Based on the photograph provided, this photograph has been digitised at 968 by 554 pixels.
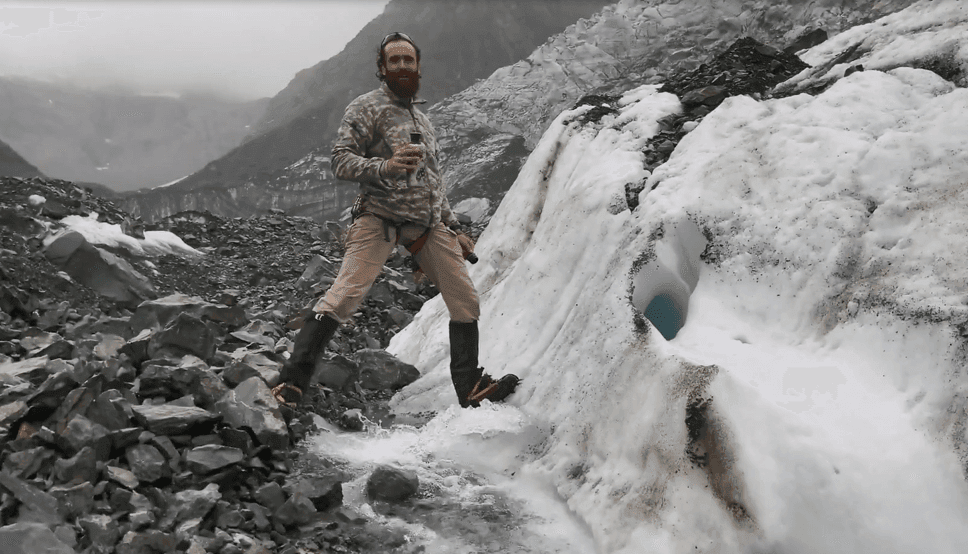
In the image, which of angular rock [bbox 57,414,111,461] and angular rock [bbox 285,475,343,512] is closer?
angular rock [bbox 57,414,111,461]

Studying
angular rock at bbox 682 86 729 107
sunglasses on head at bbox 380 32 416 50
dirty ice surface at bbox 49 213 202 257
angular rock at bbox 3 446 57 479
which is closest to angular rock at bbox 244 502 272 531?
angular rock at bbox 3 446 57 479

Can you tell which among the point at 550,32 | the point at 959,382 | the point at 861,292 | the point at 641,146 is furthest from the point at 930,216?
the point at 550,32

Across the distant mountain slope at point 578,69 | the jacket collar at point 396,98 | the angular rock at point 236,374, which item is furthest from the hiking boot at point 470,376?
the distant mountain slope at point 578,69

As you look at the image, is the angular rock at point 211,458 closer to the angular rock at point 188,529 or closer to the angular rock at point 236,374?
the angular rock at point 188,529

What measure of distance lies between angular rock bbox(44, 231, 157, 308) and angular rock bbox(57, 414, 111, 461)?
525 cm

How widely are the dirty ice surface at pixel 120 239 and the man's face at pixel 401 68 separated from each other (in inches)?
250

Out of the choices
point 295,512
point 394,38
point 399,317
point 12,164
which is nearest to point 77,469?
point 295,512

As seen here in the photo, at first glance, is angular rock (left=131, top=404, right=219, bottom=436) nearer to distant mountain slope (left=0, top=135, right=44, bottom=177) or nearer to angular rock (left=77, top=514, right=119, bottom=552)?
angular rock (left=77, top=514, right=119, bottom=552)

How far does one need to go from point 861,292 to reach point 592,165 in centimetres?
258

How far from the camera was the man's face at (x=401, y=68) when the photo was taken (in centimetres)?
408

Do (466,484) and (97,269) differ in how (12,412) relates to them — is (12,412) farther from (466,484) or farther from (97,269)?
(97,269)

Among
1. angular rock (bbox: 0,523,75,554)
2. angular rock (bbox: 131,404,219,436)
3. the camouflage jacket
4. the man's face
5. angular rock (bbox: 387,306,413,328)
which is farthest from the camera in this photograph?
angular rock (bbox: 387,306,413,328)

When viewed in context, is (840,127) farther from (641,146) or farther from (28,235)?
(28,235)

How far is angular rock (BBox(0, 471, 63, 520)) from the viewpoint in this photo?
232 centimetres
